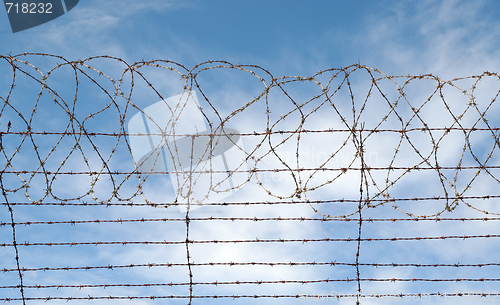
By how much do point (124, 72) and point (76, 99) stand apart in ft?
2.84

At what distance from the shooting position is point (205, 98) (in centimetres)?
557

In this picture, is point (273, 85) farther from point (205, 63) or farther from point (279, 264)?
point (279, 264)

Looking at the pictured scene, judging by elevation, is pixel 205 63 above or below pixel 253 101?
above

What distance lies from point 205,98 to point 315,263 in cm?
312

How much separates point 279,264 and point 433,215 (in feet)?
8.47

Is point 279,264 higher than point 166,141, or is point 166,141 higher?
point 166,141

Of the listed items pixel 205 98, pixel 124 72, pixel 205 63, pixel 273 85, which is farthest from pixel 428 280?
pixel 124 72

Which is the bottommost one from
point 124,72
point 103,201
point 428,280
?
point 428,280

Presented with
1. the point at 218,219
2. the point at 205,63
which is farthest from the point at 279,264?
the point at 205,63

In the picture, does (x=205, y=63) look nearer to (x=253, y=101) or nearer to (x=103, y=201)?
(x=253, y=101)

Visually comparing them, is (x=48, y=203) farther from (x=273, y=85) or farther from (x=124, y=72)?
(x=273, y=85)

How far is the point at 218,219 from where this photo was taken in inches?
220

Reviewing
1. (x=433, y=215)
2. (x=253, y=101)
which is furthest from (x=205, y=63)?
(x=433, y=215)

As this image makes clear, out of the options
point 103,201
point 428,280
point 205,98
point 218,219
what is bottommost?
point 428,280
